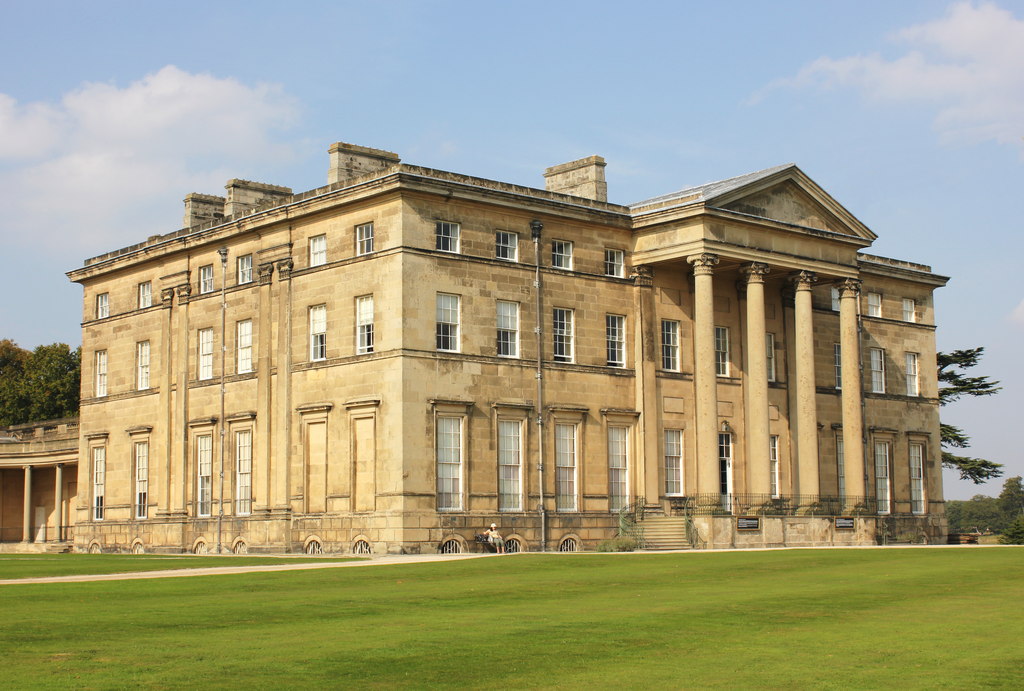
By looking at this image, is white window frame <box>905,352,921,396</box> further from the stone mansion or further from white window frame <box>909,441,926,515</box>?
the stone mansion

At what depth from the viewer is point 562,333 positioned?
51469 mm

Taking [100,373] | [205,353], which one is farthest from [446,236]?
[100,373]

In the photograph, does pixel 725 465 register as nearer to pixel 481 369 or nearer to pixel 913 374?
pixel 481 369

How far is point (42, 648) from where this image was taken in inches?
699

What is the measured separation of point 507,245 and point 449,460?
8.15m

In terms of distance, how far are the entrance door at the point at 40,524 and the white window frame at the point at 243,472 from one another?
79.2 ft


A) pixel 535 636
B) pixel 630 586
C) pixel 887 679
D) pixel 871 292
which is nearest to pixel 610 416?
pixel 871 292

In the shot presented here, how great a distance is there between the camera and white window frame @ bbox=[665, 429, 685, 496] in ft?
177

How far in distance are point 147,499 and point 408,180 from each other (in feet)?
67.3

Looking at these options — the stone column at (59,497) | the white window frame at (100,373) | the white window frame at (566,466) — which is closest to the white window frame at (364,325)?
the white window frame at (566,466)

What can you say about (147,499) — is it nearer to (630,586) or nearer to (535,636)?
(630,586)

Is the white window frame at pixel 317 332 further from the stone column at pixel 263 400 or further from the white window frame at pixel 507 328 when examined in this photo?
the white window frame at pixel 507 328

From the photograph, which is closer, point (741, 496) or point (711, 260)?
point (711, 260)

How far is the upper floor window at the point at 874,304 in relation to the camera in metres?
63.8
